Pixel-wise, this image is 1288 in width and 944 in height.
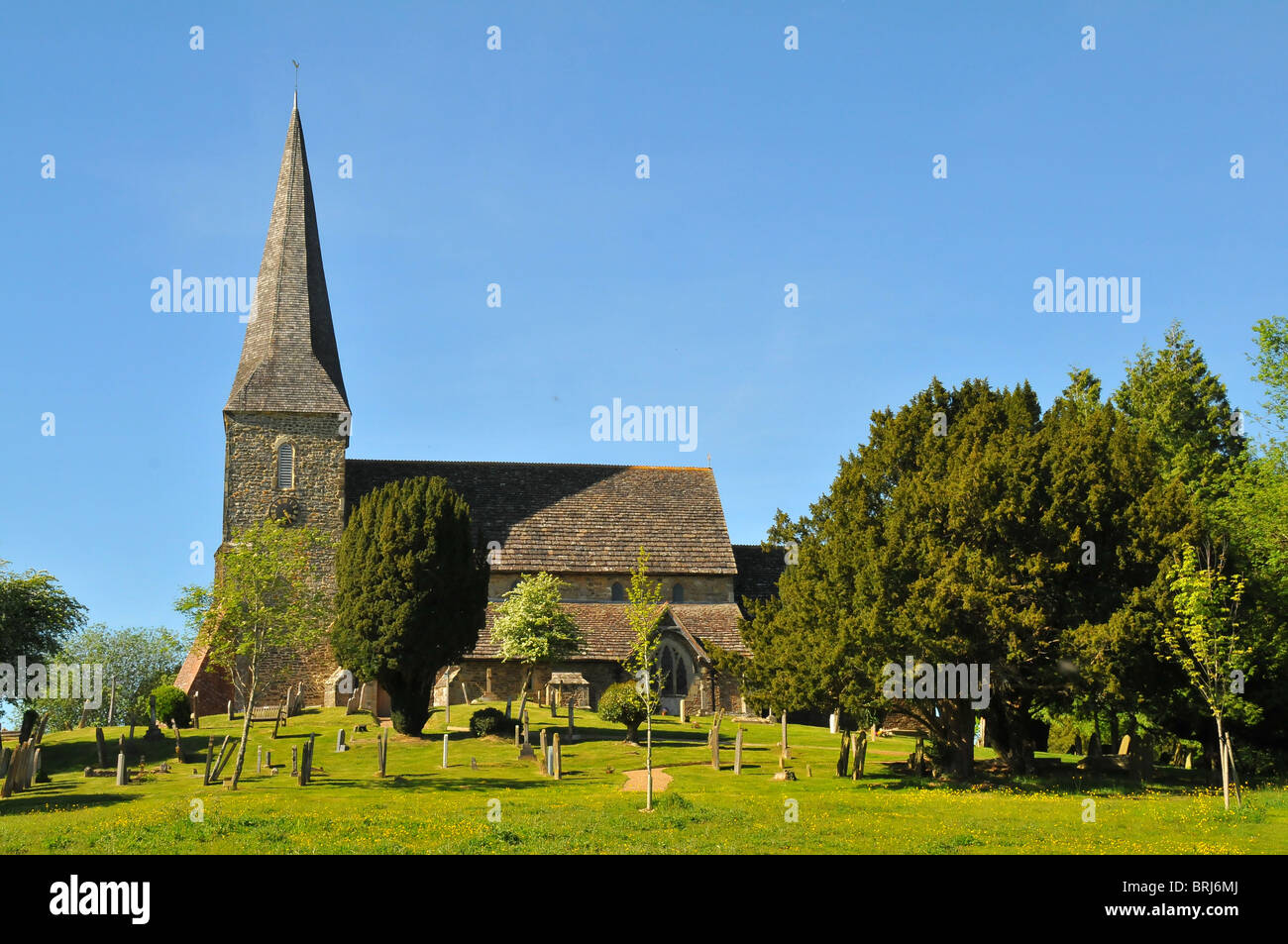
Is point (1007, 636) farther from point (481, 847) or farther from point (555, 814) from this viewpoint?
point (481, 847)

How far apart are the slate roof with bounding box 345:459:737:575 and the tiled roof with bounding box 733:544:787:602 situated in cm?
209

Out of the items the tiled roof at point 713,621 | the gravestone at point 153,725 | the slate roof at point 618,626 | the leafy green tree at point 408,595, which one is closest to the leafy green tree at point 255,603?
the leafy green tree at point 408,595

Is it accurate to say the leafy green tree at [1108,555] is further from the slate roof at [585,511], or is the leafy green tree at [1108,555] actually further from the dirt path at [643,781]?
the slate roof at [585,511]

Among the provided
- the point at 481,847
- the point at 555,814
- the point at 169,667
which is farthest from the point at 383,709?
the point at 169,667

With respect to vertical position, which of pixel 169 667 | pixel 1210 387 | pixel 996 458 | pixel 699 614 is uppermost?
pixel 1210 387

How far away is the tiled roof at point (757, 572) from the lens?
175ft

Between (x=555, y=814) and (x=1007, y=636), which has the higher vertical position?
(x=1007, y=636)

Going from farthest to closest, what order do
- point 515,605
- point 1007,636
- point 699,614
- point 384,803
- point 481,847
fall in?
point 699,614 < point 515,605 < point 1007,636 < point 384,803 < point 481,847

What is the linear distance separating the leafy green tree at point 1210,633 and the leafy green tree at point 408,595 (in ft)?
72.1

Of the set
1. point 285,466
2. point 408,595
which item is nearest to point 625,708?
point 408,595

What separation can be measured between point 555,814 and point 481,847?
4400 millimetres

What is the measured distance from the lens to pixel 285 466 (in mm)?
49250

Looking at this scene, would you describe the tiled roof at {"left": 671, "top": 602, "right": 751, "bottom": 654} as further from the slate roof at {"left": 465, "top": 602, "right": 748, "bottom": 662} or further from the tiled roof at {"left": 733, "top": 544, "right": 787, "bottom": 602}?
the tiled roof at {"left": 733, "top": 544, "right": 787, "bottom": 602}

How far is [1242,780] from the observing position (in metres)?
29.9
